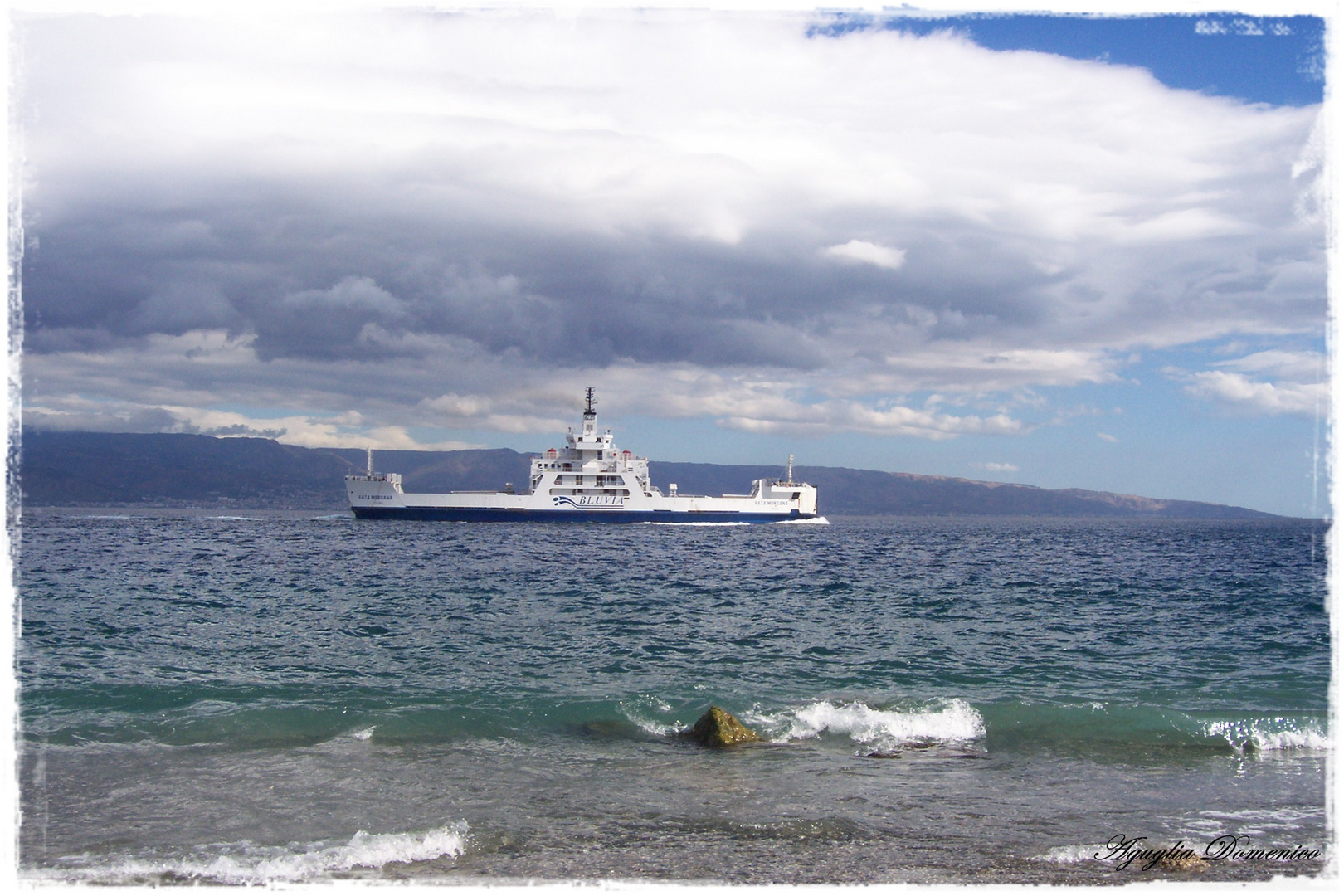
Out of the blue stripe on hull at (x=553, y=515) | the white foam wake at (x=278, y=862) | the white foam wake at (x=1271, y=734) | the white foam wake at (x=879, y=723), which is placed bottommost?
the blue stripe on hull at (x=553, y=515)

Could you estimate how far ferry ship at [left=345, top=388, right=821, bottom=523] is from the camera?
78812 mm

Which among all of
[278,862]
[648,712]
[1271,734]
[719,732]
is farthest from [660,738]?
[1271,734]

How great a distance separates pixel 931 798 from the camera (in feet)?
27.8

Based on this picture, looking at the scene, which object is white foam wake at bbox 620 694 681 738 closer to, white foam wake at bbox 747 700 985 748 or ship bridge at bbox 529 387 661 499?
white foam wake at bbox 747 700 985 748

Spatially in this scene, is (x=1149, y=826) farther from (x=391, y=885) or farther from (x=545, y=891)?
(x=391, y=885)

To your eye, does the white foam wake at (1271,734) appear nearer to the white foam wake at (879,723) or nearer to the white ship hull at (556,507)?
the white foam wake at (879,723)

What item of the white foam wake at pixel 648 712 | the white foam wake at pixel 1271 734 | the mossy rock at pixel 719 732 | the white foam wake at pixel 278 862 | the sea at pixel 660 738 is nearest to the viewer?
the white foam wake at pixel 278 862

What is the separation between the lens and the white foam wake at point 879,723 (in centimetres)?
1138

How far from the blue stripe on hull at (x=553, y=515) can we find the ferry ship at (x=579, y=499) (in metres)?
0.08

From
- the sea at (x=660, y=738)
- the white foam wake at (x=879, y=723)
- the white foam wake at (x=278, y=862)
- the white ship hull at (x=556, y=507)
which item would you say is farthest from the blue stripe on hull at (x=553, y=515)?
the white foam wake at (x=278, y=862)

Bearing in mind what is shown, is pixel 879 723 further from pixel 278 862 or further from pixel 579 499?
pixel 579 499

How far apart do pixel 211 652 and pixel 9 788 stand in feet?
40.4

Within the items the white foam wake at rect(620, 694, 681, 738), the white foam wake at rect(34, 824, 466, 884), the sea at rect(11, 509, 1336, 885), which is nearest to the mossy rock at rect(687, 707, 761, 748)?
the sea at rect(11, 509, 1336, 885)

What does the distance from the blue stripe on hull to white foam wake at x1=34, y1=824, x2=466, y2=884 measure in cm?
7161
